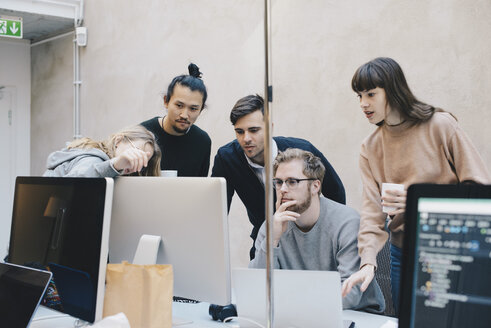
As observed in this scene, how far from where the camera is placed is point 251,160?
251cm

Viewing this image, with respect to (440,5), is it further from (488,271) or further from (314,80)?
(488,271)

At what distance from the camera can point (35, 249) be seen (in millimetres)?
1409

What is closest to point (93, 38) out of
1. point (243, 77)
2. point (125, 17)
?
point (125, 17)

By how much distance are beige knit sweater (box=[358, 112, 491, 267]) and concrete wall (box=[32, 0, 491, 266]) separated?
0.44 ft

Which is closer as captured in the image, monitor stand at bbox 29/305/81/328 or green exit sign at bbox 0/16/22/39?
monitor stand at bbox 29/305/81/328

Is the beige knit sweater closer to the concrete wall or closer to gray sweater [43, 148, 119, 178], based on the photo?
the concrete wall

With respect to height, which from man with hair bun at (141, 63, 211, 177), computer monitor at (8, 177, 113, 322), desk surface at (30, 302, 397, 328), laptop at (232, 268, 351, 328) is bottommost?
desk surface at (30, 302, 397, 328)

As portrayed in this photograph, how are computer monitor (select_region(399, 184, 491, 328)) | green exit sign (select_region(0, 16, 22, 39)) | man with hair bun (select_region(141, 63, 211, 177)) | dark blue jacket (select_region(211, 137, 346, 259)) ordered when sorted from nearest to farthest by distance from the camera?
1. computer monitor (select_region(399, 184, 491, 328))
2. dark blue jacket (select_region(211, 137, 346, 259))
3. man with hair bun (select_region(141, 63, 211, 177))
4. green exit sign (select_region(0, 16, 22, 39))

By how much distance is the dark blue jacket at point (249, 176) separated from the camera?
2.48 meters

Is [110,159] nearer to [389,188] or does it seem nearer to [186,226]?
[186,226]

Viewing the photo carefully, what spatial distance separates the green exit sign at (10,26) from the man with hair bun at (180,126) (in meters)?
2.21

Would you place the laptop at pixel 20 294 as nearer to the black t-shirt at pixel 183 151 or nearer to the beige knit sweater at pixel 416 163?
the beige knit sweater at pixel 416 163

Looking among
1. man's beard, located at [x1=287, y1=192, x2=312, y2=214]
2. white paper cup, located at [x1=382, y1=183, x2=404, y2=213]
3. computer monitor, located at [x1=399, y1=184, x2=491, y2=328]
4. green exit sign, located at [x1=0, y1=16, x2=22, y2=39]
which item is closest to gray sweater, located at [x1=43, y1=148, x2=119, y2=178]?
man's beard, located at [x1=287, y1=192, x2=312, y2=214]

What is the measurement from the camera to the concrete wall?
2301 mm
